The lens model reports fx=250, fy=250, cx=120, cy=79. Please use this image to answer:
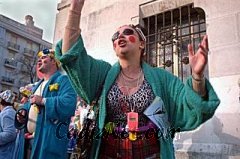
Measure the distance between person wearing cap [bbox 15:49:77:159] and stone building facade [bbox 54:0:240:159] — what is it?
1503mm

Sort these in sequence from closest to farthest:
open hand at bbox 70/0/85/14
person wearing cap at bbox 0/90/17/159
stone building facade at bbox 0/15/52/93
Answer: open hand at bbox 70/0/85/14 < person wearing cap at bbox 0/90/17/159 < stone building facade at bbox 0/15/52/93

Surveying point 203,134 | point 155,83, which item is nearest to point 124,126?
point 155,83

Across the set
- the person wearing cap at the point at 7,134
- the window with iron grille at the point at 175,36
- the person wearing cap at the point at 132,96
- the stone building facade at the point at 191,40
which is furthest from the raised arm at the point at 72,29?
the window with iron grille at the point at 175,36

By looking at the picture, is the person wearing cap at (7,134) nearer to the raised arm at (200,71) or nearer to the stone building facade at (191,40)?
the stone building facade at (191,40)

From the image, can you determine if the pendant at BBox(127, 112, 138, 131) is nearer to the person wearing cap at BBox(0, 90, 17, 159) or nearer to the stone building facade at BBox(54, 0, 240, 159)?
the stone building facade at BBox(54, 0, 240, 159)

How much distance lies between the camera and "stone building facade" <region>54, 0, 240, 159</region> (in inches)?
115

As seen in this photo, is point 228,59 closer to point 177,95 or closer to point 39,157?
point 177,95

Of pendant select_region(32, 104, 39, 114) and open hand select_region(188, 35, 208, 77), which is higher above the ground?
open hand select_region(188, 35, 208, 77)

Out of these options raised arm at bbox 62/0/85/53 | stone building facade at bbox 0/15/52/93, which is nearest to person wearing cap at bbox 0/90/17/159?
raised arm at bbox 62/0/85/53

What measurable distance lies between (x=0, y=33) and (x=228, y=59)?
28.0 metres

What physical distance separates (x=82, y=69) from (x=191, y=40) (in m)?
2.56

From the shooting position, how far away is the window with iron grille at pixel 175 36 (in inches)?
144

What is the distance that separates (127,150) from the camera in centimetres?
143

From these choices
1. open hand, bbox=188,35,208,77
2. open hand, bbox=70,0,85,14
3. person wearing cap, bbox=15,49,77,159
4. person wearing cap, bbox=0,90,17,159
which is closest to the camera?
open hand, bbox=188,35,208,77
